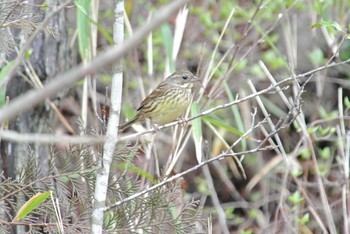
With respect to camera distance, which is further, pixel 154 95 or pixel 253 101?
pixel 253 101

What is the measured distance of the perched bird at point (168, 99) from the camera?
180 inches

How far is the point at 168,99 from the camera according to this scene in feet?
15.3

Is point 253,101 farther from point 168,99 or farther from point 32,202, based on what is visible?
point 32,202

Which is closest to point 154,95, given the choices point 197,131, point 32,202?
point 197,131

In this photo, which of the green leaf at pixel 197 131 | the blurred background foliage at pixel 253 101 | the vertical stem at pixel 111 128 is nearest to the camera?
the vertical stem at pixel 111 128

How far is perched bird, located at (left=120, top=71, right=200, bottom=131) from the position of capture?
4.56m

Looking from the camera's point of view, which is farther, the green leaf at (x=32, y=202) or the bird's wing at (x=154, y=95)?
the bird's wing at (x=154, y=95)

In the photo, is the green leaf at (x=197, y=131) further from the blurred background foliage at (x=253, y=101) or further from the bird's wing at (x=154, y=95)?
the blurred background foliage at (x=253, y=101)

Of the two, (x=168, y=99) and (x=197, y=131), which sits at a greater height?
(x=168, y=99)

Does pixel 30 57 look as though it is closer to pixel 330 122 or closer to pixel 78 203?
pixel 78 203

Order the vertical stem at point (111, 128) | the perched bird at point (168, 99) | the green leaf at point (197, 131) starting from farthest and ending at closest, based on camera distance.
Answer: the perched bird at point (168, 99) < the green leaf at point (197, 131) < the vertical stem at point (111, 128)

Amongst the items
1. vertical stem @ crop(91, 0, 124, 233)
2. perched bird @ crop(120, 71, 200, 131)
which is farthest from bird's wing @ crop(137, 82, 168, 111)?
vertical stem @ crop(91, 0, 124, 233)

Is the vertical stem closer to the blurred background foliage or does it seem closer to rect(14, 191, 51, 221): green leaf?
rect(14, 191, 51, 221): green leaf

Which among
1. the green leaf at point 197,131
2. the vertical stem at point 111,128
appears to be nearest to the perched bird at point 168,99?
the green leaf at point 197,131
